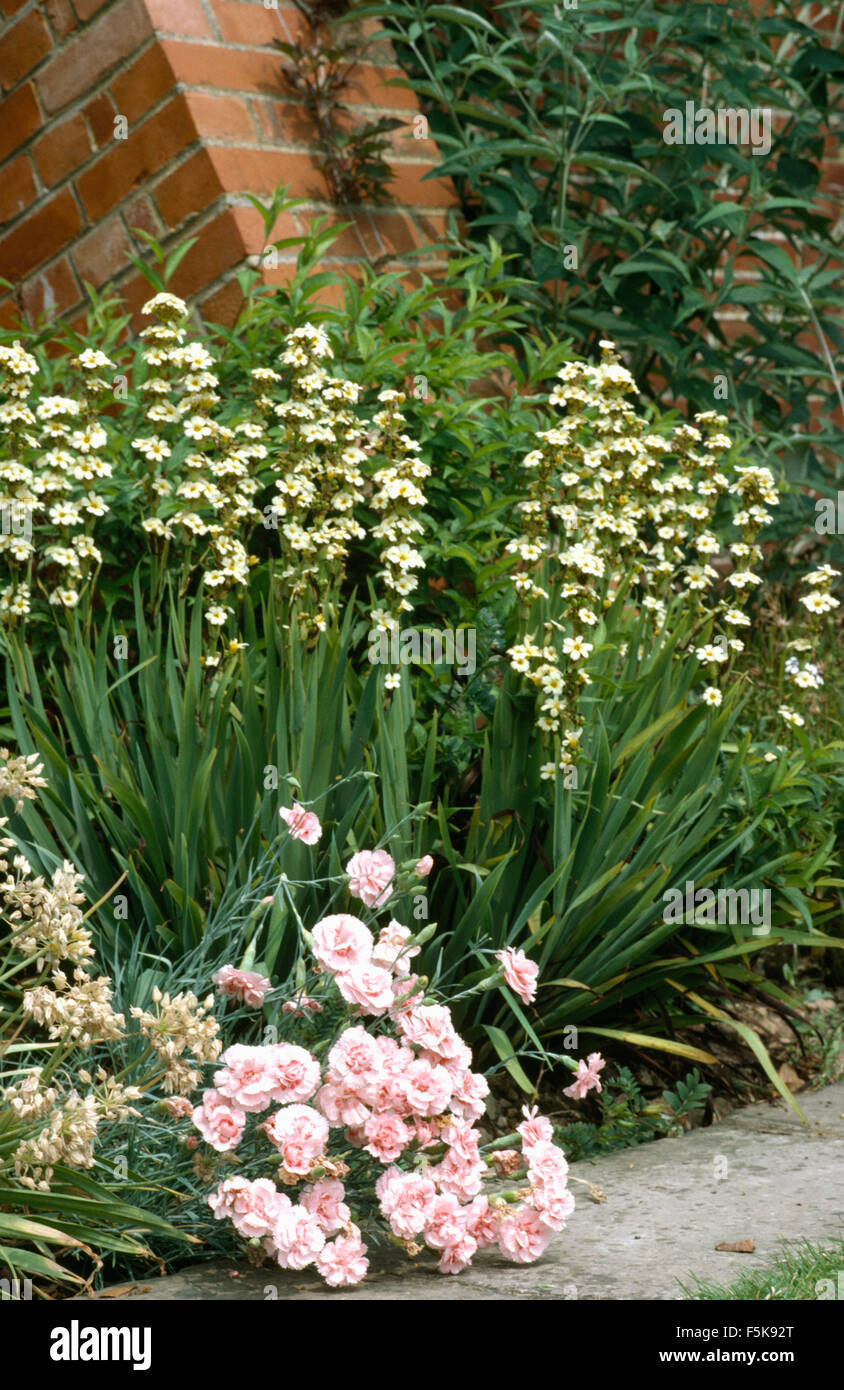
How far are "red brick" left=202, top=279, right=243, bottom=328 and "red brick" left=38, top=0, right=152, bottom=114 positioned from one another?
2.63 feet

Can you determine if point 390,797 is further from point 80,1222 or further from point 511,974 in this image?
point 80,1222

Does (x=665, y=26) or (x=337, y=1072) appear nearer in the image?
(x=337, y=1072)

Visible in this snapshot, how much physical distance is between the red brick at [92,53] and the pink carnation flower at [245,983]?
2.97 meters

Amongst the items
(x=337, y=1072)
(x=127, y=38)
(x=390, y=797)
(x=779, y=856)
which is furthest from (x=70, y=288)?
(x=337, y=1072)

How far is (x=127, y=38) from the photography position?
4020mm

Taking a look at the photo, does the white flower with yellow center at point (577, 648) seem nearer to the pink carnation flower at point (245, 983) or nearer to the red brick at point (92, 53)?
the pink carnation flower at point (245, 983)

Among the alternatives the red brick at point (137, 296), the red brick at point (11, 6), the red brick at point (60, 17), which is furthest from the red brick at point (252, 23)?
the red brick at point (137, 296)

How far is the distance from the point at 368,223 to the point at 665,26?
3.74ft

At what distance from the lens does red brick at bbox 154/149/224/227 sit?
388 cm

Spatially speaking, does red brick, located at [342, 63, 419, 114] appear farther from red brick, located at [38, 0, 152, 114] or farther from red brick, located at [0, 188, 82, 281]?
red brick, located at [0, 188, 82, 281]

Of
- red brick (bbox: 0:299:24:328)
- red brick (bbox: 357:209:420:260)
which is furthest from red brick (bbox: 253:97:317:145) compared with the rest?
red brick (bbox: 0:299:24:328)

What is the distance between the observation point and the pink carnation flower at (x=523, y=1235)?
2.10 meters

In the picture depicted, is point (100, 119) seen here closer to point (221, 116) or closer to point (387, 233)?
point (221, 116)

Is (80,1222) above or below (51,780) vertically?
below
